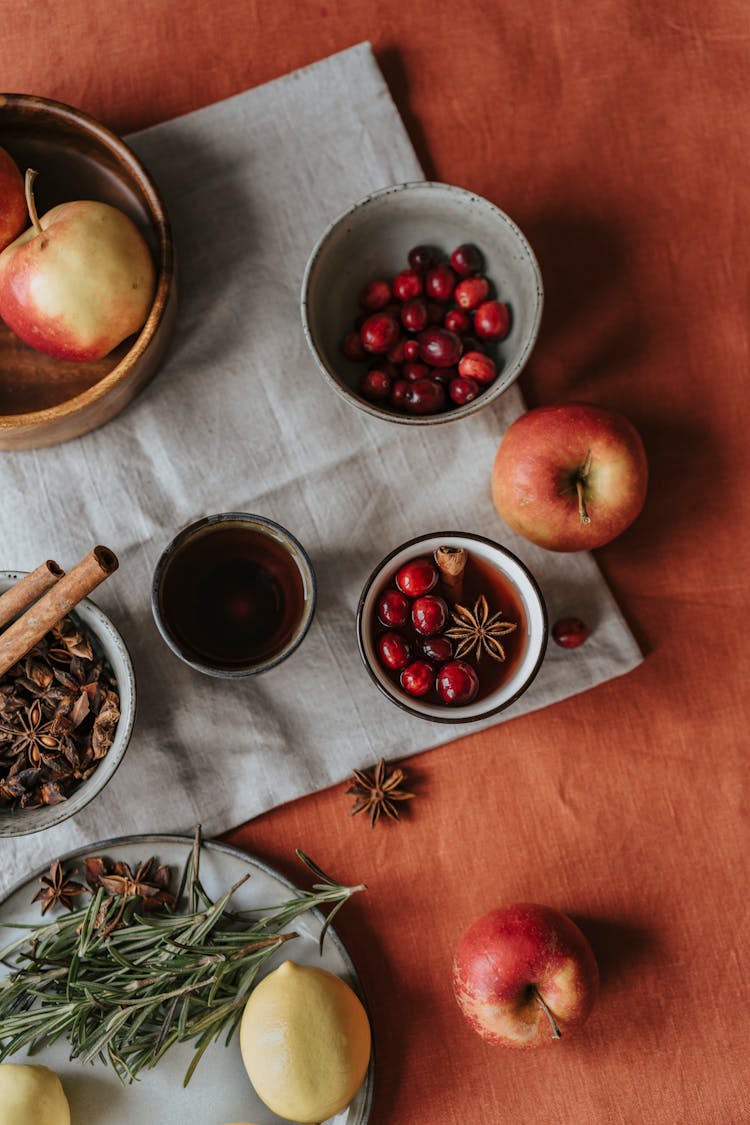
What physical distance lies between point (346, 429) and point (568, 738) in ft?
1.61

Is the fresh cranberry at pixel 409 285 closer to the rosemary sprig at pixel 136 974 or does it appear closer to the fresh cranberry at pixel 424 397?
the fresh cranberry at pixel 424 397

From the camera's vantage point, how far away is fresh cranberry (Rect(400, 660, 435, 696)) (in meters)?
1.07

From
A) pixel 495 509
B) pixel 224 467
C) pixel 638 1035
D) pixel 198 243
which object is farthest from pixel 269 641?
pixel 638 1035

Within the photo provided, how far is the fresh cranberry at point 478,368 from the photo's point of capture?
1.11 meters

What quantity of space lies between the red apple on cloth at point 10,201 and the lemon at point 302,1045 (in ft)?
2.96

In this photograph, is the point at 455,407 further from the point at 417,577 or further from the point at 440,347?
the point at 417,577

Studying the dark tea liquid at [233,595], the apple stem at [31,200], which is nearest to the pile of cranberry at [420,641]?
the dark tea liquid at [233,595]

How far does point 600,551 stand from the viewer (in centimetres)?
120

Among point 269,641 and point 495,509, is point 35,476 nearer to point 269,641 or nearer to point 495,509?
point 269,641

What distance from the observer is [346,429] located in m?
1.17

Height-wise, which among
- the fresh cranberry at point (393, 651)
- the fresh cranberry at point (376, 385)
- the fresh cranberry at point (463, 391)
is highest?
the fresh cranberry at point (376, 385)

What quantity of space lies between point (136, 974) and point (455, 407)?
76 cm

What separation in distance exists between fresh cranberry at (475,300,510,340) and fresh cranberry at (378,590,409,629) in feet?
1.13

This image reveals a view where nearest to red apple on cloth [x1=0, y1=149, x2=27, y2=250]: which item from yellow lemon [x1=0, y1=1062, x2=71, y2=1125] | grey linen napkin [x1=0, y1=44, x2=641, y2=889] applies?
grey linen napkin [x1=0, y1=44, x2=641, y2=889]
